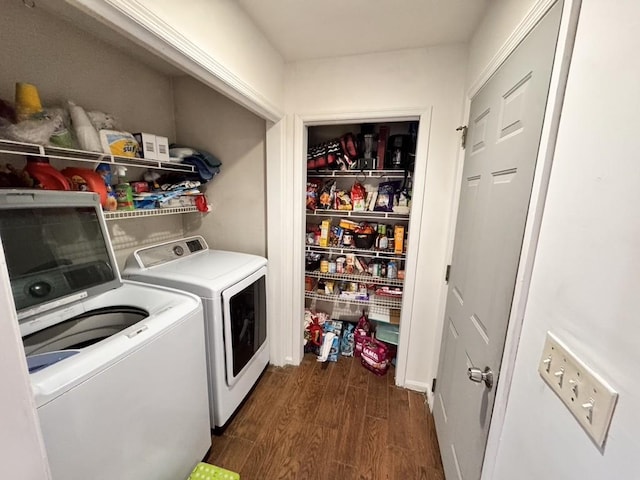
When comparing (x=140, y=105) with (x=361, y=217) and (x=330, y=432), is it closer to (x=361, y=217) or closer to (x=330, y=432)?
(x=361, y=217)

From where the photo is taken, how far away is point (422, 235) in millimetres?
1745

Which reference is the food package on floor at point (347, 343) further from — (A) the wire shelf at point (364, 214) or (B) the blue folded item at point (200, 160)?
(B) the blue folded item at point (200, 160)

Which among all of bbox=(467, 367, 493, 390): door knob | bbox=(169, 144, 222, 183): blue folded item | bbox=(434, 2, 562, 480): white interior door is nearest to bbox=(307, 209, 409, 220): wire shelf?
bbox=(434, 2, 562, 480): white interior door

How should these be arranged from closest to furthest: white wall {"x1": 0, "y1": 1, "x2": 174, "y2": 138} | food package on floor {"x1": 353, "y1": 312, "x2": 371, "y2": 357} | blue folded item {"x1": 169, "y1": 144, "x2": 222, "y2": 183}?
white wall {"x1": 0, "y1": 1, "x2": 174, "y2": 138} → blue folded item {"x1": 169, "y1": 144, "x2": 222, "y2": 183} → food package on floor {"x1": 353, "y1": 312, "x2": 371, "y2": 357}

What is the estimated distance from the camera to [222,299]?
1403 mm

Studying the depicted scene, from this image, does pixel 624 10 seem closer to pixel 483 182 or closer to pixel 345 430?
pixel 483 182

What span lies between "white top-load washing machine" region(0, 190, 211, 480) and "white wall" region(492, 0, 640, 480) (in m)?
1.23

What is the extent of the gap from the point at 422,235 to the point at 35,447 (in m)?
1.81

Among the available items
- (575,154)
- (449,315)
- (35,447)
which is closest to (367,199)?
(449,315)

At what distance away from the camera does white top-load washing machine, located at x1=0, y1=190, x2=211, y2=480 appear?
76cm

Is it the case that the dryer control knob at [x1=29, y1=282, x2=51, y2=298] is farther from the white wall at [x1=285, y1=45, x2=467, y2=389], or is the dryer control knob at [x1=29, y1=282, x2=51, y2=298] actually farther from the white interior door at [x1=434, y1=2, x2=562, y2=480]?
the white interior door at [x1=434, y1=2, x2=562, y2=480]

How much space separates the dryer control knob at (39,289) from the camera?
101 cm

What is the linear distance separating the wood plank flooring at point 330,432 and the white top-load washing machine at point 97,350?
0.29 meters

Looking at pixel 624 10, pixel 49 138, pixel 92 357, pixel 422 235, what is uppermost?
pixel 624 10
